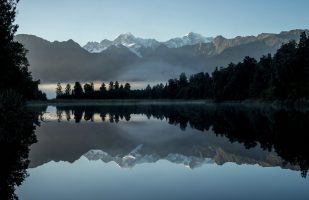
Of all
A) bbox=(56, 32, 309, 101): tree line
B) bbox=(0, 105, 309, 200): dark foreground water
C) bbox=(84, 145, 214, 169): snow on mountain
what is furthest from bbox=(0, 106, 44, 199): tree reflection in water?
bbox=(56, 32, 309, 101): tree line

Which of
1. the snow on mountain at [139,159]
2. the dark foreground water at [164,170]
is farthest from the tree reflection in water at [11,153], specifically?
the snow on mountain at [139,159]

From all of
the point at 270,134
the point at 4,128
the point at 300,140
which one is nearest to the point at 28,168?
the point at 4,128

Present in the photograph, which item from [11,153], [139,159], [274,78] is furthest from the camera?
[274,78]

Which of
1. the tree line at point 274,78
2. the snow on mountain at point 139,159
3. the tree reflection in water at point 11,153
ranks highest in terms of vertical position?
the tree line at point 274,78

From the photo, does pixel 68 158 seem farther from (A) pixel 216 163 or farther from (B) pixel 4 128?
(B) pixel 4 128

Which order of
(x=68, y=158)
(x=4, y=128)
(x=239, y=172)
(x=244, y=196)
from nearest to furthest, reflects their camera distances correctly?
(x=244, y=196), (x=239, y=172), (x=68, y=158), (x=4, y=128)

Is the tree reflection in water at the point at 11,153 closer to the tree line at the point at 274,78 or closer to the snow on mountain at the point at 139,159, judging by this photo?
the snow on mountain at the point at 139,159

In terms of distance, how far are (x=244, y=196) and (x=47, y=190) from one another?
8.18m

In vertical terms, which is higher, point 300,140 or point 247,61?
point 247,61

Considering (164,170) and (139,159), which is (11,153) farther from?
(164,170)

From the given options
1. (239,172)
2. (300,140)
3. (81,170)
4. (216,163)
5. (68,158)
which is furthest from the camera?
(300,140)

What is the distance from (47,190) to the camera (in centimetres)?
1878

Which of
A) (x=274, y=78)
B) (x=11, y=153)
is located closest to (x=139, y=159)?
(x=11, y=153)

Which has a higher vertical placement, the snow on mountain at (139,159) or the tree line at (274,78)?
the tree line at (274,78)
